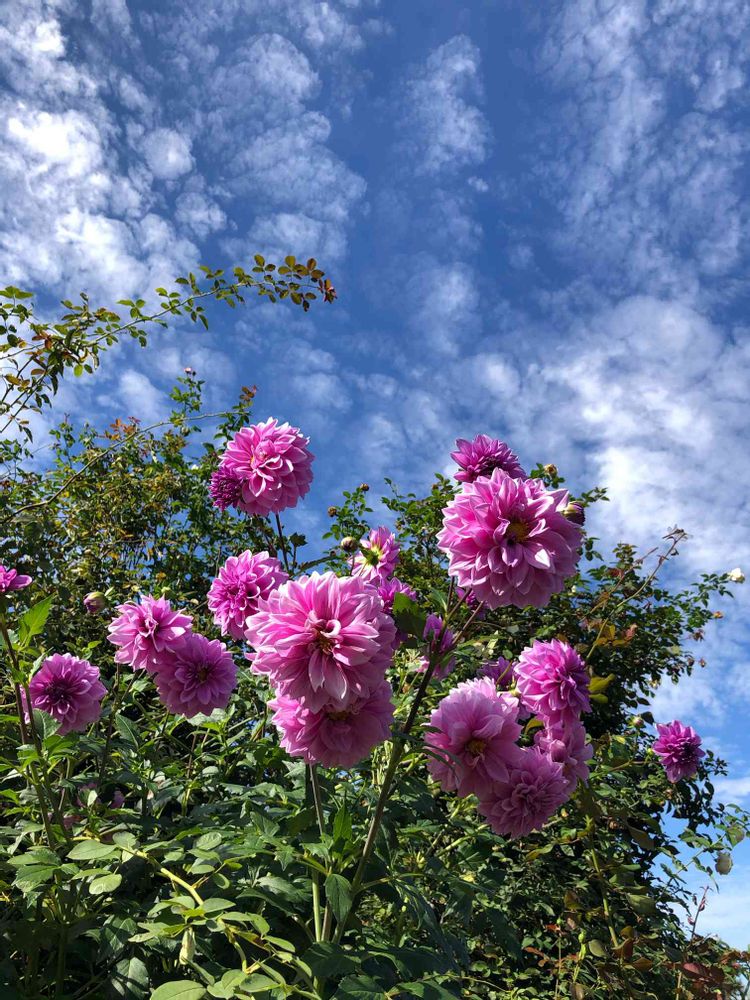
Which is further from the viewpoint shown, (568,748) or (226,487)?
(226,487)

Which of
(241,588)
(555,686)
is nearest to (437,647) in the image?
(555,686)

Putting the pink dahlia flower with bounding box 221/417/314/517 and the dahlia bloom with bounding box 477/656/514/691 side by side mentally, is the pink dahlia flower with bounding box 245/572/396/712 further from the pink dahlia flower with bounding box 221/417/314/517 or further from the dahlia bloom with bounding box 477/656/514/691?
the dahlia bloom with bounding box 477/656/514/691

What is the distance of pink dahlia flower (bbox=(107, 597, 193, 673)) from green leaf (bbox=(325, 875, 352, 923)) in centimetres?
75

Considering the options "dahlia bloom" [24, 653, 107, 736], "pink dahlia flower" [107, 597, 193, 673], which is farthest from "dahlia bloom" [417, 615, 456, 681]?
"dahlia bloom" [24, 653, 107, 736]

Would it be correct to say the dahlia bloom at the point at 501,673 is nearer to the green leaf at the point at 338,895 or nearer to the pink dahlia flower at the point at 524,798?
the pink dahlia flower at the point at 524,798

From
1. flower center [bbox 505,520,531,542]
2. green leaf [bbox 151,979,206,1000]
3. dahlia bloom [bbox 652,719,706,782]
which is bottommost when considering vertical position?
green leaf [bbox 151,979,206,1000]

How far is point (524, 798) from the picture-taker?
1623mm

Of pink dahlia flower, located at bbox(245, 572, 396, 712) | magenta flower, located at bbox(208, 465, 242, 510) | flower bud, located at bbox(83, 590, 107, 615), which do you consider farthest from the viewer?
magenta flower, located at bbox(208, 465, 242, 510)

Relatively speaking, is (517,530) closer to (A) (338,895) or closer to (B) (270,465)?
(A) (338,895)

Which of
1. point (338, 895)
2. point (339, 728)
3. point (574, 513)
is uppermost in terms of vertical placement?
point (574, 513)

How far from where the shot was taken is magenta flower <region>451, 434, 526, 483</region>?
168 centimetres

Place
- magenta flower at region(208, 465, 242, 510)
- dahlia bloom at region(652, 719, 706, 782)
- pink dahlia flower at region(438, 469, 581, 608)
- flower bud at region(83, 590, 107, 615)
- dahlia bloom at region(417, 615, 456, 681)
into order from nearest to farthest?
1. pink dahlia flower at region(438, 469, 581, 608)
2. dahlia bloom at region(417, 615, 456, 681)
3. flower bud at region(83, 590, 107, 615)
4. magenta flower at region(208, 465, 242, 510)
5. dahlia bloom at region(652, 719, 706, 782)

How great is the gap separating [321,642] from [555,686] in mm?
858

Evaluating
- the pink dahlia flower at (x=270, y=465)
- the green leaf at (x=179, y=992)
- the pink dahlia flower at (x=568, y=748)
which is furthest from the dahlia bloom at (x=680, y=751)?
the green leaf at (x=179, y=992)
